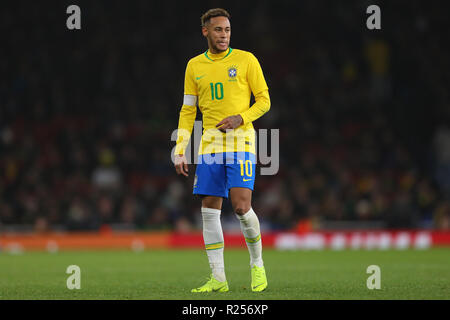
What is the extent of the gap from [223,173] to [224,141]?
0.29 m

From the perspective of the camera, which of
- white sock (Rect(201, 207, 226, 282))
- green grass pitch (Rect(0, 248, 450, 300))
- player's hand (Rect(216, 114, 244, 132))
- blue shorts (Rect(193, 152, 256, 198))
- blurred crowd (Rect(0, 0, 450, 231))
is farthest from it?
blurred crowd (Rect(0, 0, 450, 231))

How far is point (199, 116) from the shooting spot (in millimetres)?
20484

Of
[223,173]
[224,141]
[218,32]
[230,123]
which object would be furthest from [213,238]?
[218,32]

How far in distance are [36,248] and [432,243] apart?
9525 millimetres

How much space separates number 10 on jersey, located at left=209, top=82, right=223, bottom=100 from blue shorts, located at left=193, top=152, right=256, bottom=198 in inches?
20.7

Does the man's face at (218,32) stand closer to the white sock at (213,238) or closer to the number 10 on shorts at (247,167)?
the number 10 on shorts at (247,167)

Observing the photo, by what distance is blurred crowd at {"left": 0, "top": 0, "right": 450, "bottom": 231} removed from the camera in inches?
771

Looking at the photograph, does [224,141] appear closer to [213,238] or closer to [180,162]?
[180,162]

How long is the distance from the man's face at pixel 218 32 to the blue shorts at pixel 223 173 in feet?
3.21

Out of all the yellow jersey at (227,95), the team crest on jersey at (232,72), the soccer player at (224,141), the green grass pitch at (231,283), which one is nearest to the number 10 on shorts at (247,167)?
the soccer player at (224,141)

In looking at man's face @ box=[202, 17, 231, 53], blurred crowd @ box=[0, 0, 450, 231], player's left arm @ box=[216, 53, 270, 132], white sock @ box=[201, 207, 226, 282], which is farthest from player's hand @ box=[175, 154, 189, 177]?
blurred crowd @ box=[0, 0, 450, 231]

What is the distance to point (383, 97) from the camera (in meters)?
22.5

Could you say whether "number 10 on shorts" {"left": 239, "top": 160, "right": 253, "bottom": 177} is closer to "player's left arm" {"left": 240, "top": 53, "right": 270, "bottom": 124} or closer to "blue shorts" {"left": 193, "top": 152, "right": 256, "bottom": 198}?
"blue shorts" {"left": 193, "top": 152, "right": 256, "bottom": 198}
